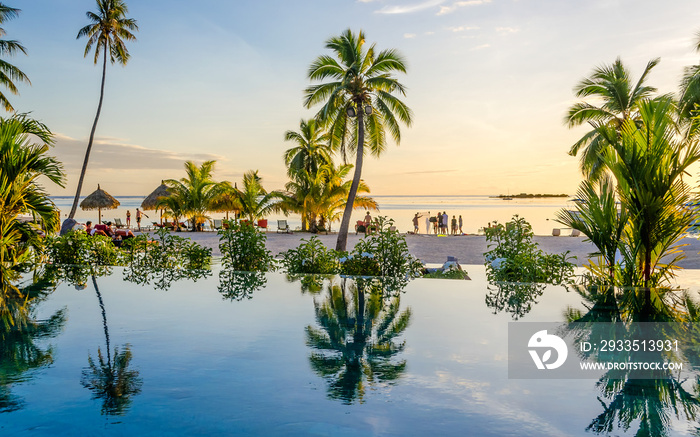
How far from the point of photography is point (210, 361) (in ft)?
15.8

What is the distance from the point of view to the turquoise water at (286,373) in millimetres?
3439

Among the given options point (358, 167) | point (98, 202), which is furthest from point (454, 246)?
point (98, 202)

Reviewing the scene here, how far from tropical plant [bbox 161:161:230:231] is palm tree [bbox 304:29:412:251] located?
15.9 m

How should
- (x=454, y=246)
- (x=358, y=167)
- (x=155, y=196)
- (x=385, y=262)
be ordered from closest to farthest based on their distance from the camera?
(x=385, y=262), (x=358, y=167), (x=454, y=246), (x=155, y=196)

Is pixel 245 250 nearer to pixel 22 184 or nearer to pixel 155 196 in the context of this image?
pixel 22 184

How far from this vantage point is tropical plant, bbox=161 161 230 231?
30.0m

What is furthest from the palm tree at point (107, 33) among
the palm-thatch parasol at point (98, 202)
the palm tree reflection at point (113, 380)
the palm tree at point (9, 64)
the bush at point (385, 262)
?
the palm tree reflection at point (113, 380)

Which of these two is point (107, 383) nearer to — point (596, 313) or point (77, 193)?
point (596, 313)

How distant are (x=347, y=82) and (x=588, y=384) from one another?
41.3ft

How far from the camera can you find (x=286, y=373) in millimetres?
4426

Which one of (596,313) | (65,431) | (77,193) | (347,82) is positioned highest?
(347,82)

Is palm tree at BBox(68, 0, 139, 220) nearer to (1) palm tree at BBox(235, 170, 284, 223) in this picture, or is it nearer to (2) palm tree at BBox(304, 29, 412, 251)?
(1) palm tree at BBox(235, 170, 284, 223)

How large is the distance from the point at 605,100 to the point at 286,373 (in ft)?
82.9

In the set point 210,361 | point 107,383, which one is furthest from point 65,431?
point 210,361
